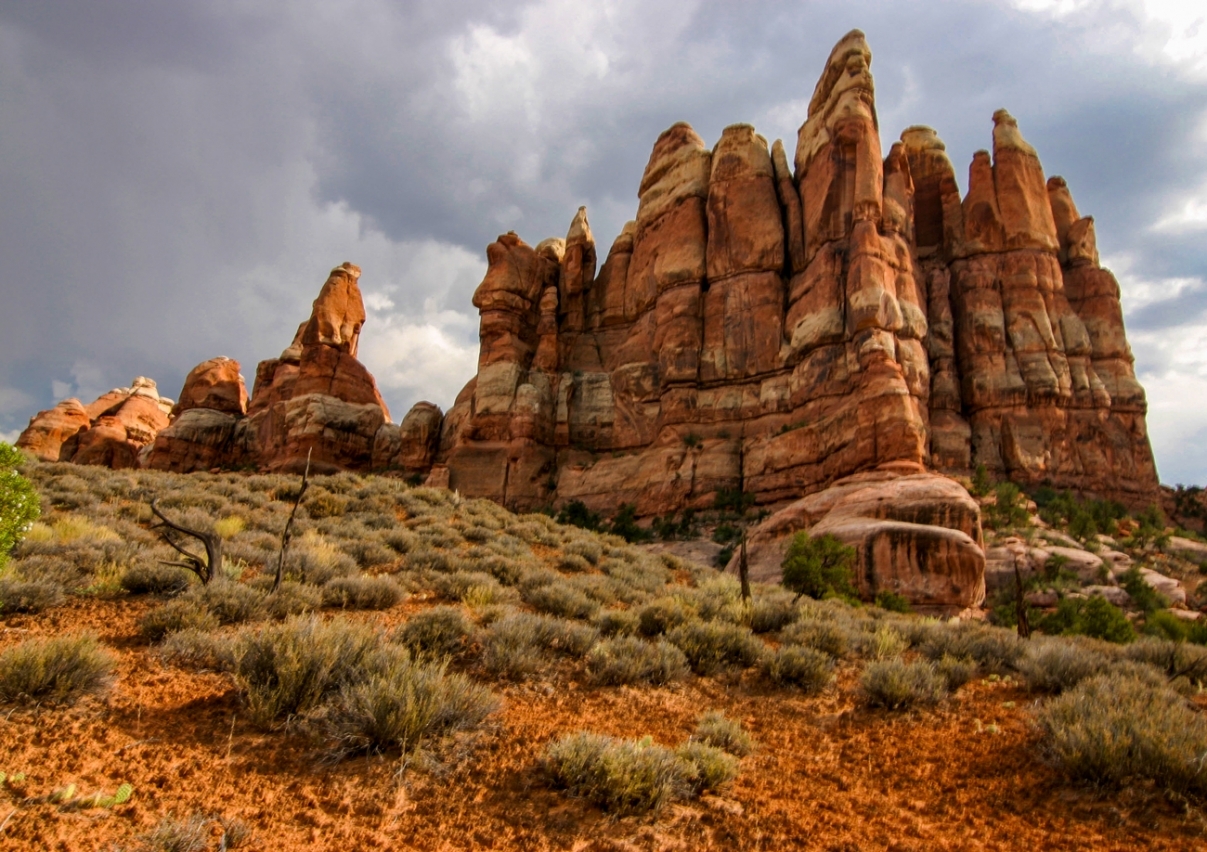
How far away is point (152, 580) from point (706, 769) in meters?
7.11

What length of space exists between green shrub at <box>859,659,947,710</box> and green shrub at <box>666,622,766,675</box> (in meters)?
1.40

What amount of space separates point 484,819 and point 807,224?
41475 mm

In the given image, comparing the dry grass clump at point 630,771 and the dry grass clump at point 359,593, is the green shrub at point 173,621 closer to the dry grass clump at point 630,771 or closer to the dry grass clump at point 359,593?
the dry grass clump at point 359,593

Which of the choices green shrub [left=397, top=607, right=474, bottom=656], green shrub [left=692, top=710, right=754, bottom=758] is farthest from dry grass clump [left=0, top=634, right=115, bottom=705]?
green shrub [left=692, top=710, right=754, bottom=758]

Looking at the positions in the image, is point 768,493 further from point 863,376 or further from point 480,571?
point 480,571

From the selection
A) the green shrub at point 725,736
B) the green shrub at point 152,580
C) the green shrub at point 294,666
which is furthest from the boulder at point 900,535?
the green shrub at point 152,580

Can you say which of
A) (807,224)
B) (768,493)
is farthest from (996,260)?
(768,493)

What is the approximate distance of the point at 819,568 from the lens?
61.3ft

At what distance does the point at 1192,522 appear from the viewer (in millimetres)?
39344

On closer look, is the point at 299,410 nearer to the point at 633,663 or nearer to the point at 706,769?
the point at 633,663

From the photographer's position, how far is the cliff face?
3472 centimetres

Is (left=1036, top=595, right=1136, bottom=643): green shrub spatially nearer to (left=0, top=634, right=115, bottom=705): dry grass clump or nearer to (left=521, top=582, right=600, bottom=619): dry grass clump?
(left=521, top=582, right=600, bottom=619): dry grass clump

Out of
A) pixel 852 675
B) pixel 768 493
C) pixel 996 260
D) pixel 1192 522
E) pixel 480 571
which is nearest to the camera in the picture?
pixel 852 675

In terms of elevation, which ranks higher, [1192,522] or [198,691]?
[1192,522]
